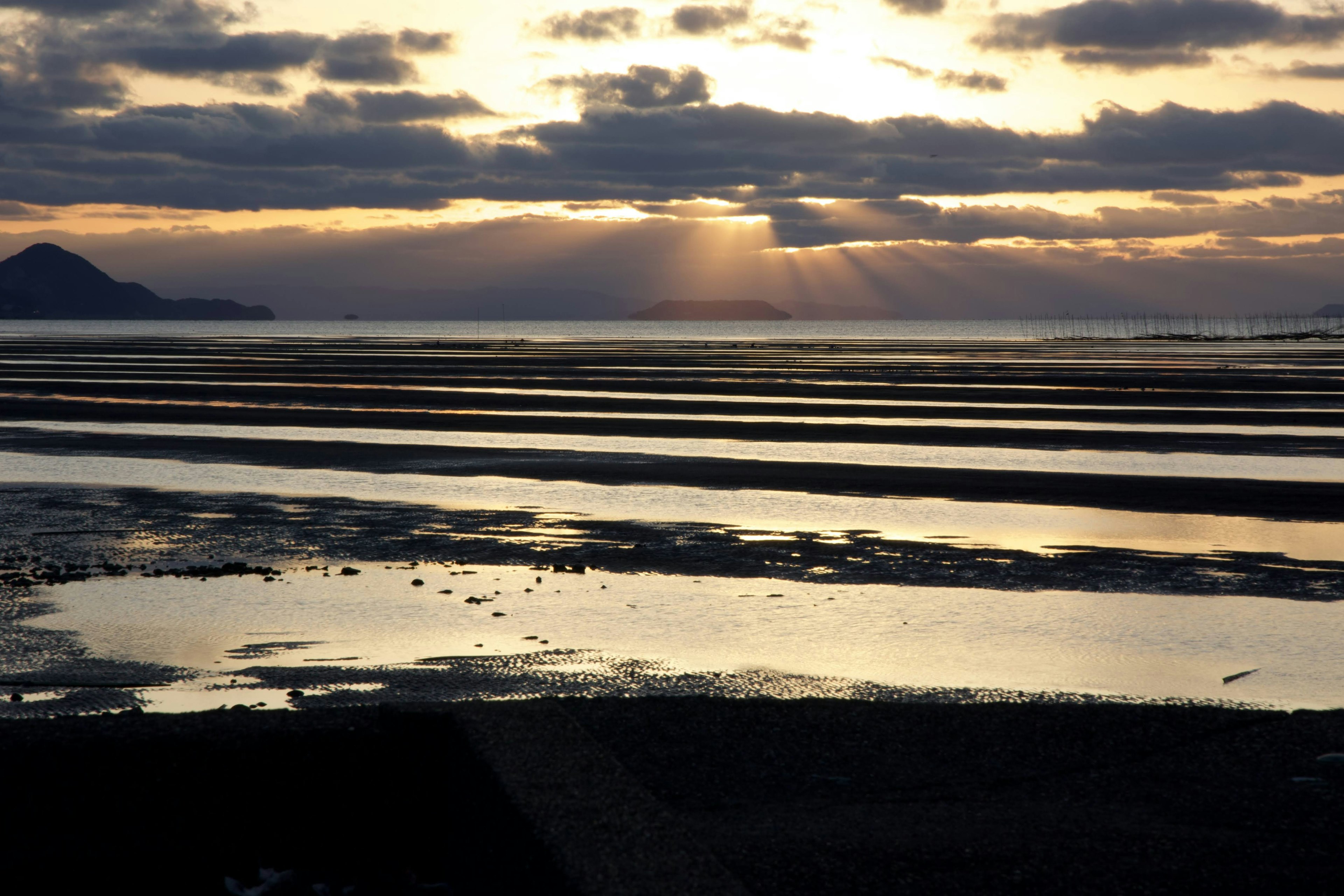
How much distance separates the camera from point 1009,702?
7203 millimetres

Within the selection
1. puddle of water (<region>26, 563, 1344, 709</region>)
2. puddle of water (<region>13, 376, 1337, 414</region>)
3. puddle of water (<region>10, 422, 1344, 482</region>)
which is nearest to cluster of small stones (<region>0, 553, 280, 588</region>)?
puddle of water (<region>26, 563, 1344, 709</region>)

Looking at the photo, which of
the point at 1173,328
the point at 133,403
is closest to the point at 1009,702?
the point at 133,403

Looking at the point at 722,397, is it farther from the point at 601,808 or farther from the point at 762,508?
the point at 601,808

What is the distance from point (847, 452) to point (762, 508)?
7.62 m

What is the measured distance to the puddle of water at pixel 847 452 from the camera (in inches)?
815

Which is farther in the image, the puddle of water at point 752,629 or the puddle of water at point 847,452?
the puddle of water at point 847,452

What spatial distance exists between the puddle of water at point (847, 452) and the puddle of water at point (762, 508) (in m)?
4.57

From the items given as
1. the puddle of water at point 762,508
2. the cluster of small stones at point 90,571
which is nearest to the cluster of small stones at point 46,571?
the cluster of small stones at point 90,571

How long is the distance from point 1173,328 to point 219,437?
616 ft

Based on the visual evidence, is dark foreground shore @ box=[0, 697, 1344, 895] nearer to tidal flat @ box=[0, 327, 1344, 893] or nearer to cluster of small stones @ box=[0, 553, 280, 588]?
tidal flat @ box=[0, 327, 1344, 893]

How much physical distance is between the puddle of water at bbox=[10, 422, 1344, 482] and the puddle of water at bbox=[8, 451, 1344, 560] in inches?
180

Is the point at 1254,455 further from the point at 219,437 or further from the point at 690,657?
the point at 219,437

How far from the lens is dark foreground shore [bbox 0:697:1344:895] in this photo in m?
4.85

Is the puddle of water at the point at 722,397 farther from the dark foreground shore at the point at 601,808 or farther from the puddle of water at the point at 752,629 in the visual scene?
the dark foreground shore at the point at 601,808
